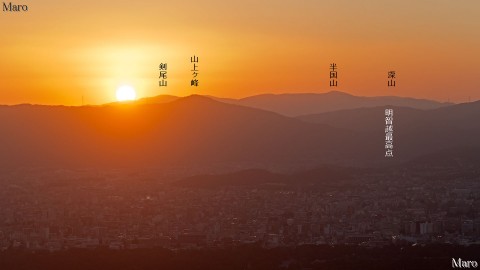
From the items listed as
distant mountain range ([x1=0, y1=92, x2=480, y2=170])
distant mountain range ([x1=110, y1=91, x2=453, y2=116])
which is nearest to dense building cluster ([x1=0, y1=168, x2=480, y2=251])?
distant mountain range ([x1=0, y1=92, x2=480, y2=170])

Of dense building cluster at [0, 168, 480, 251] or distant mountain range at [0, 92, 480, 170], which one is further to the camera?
distant mountain range at [0, 92, 480, 170]

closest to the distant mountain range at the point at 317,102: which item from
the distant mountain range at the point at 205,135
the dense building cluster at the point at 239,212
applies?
the distant mountain range at the point at 205,135

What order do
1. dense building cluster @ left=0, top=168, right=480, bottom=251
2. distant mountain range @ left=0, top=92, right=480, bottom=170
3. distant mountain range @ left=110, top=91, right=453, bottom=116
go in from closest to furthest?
dense building cluster @ left=0, top=168, right=480, bottom=251 → distant mountain range @ left=0, top=92, right=480, bottom=170 → distant mountain range @ left=110, top=91, right=453, bottom=116

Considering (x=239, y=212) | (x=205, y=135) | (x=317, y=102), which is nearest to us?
(x=239, y=212)

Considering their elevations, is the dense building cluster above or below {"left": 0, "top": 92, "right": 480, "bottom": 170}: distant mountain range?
below

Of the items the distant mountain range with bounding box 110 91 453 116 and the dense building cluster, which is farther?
the distant mountain range with bounding box 110 91 453 116

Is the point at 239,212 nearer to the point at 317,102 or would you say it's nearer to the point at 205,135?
the point at 205,135

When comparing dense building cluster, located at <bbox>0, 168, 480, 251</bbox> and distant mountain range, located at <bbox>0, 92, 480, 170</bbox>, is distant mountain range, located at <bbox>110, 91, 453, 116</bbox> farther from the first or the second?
dense building cluster, located at <bbox>0, 168, 480, 251</bbox>

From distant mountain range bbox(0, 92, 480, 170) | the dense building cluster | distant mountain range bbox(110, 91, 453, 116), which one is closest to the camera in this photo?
the dense building cluster

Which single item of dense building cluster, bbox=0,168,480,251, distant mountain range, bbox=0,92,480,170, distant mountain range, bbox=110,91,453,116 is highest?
distant mountain range, bbox=110,91,453,116

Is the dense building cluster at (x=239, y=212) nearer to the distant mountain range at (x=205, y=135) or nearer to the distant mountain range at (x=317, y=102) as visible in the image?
the distant mountain range at (x=205, y=135)

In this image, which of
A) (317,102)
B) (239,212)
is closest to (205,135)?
(317,102)
